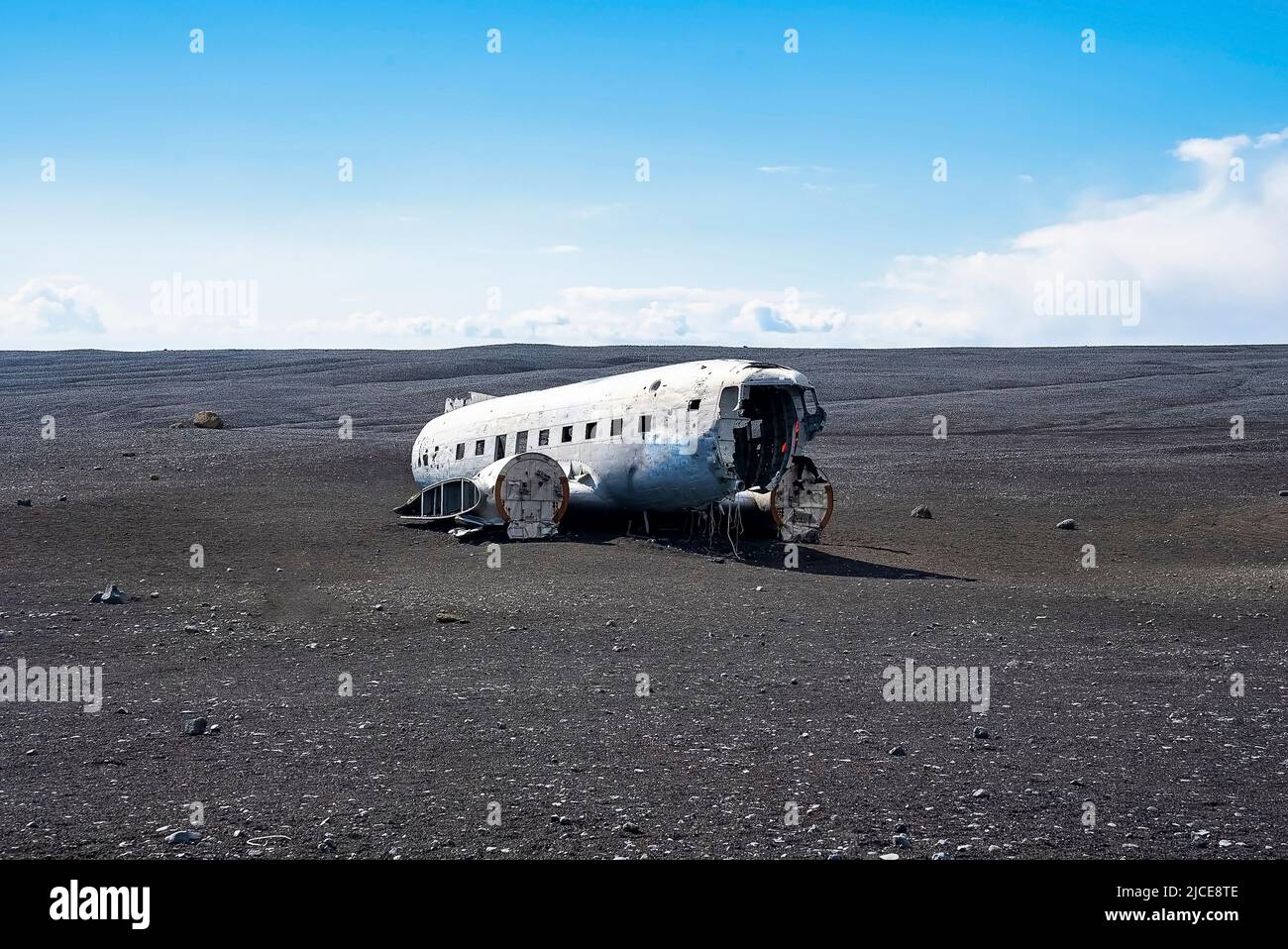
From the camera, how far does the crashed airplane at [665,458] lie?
966 inches

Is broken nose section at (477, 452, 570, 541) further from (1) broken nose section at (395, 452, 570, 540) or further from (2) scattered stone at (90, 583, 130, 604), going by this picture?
(2) scattered stone at (90, 583, 130, 604)

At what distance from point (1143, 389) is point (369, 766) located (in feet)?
239

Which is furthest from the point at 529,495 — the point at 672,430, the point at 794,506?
the point at 794,506

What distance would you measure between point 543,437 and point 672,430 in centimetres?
475

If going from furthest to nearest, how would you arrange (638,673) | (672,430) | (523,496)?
(523,496)
(672,430)
(638,673)

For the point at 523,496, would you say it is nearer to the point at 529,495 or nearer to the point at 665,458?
the point at 529,495

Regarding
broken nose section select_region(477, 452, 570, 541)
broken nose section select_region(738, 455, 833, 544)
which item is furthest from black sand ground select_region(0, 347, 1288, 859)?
broken nose section select_region(477, 452, 570, 541)

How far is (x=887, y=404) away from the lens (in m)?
72.4

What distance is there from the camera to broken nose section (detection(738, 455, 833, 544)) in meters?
27.0

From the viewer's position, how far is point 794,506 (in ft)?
88.8

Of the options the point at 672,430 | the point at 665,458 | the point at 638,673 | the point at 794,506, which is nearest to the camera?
the point at 638,673

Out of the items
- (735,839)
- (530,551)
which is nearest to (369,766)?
(735,839)

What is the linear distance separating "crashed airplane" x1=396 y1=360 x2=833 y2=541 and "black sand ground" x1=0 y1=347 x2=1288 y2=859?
43.1 inches

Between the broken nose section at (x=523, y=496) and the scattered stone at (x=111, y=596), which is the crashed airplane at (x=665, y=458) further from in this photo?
the scattered stone at (x=111, y=596)
